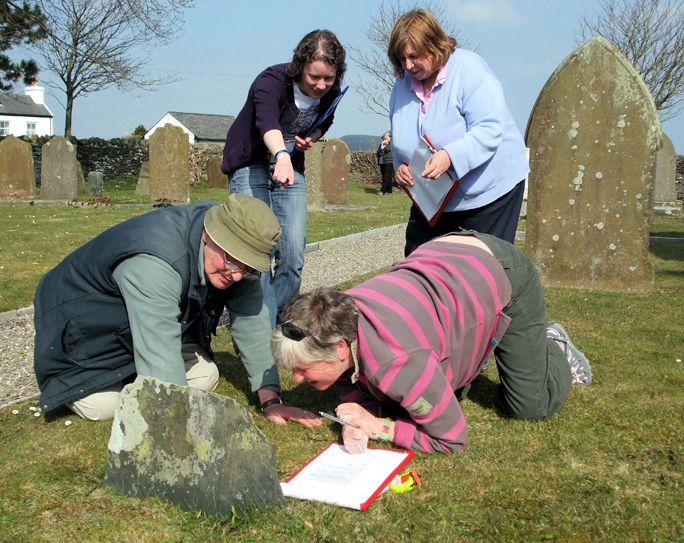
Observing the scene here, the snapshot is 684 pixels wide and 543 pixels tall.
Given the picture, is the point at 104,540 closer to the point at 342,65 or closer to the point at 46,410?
the point at 46,410

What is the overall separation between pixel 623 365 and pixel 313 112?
2558 millimetres

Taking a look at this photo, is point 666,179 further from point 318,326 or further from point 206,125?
point 206,125

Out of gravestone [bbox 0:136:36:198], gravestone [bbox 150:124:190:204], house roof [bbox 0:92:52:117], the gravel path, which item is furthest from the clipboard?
house roof [bbox 0:92:52:117]

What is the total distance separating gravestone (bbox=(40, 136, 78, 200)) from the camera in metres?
17.5

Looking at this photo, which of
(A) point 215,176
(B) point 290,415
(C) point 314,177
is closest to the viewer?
(B) point 290,415

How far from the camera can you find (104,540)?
279cm

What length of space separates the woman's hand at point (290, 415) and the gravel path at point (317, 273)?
4.94 feet

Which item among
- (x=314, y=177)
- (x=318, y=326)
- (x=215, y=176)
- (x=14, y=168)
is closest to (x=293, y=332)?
(x=318, y=326)

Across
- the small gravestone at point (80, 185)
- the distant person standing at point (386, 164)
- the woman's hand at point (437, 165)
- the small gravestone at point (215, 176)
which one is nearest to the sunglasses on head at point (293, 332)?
the woman's hand at point (437, 165)

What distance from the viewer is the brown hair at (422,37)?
166 inches

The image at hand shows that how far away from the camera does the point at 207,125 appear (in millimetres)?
65750

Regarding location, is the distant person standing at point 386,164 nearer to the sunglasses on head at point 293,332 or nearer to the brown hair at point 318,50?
the brown hair at point 318,50

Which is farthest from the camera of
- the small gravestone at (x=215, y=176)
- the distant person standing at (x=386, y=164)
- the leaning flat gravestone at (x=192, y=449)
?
the small gravestone at (x=215, y=176)

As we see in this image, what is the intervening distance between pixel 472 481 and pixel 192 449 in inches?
46.2
